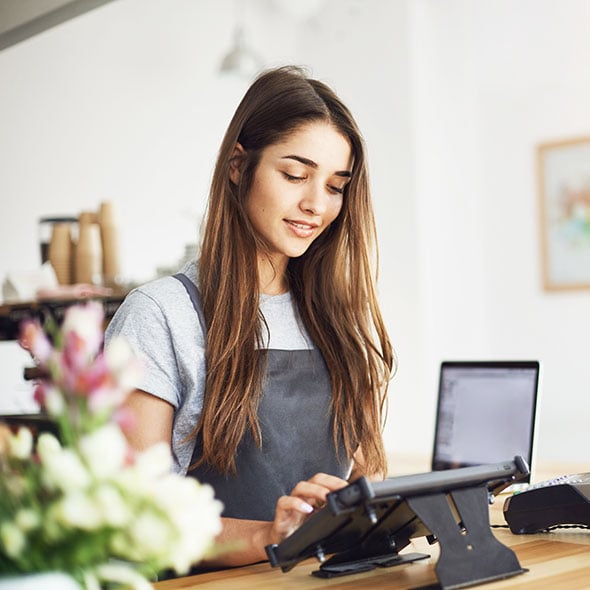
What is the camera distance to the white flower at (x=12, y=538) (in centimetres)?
81

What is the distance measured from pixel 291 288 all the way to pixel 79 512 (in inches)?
48.6

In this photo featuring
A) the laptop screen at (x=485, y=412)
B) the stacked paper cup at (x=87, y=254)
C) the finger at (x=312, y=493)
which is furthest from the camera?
the stacked paper cup at (x=87, y=254)

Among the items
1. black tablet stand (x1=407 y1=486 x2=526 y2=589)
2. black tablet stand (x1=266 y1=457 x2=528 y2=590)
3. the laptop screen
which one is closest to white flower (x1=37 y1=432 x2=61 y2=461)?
black tablet stand (x1=266 y1=457 x2=528 y2=590)

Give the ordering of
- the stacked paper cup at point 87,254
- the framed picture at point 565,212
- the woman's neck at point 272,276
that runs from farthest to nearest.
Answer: the framed picture at point 565,212
the stacked paper cup at point 87,254
the woman's neck at point 272,276

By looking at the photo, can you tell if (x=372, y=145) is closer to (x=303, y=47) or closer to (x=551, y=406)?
(x=303, y=47)

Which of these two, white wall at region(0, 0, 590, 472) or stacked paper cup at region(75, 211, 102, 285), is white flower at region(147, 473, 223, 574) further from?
white wall at region(0, 0, 590, 472)

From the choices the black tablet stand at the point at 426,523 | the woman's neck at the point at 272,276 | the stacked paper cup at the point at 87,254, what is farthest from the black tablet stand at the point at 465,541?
the stacked paper cup at the point at 87,254

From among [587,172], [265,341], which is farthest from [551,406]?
[265,341]

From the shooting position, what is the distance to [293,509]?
4.72ft

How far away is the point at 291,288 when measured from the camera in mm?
1988

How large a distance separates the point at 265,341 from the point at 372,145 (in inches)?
149

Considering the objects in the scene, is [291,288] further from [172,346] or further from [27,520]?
[27,520]

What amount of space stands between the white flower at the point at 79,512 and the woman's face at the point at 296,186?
1.07m

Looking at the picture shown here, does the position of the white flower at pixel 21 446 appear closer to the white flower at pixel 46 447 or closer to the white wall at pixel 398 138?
the white flower at pixel 46 447
